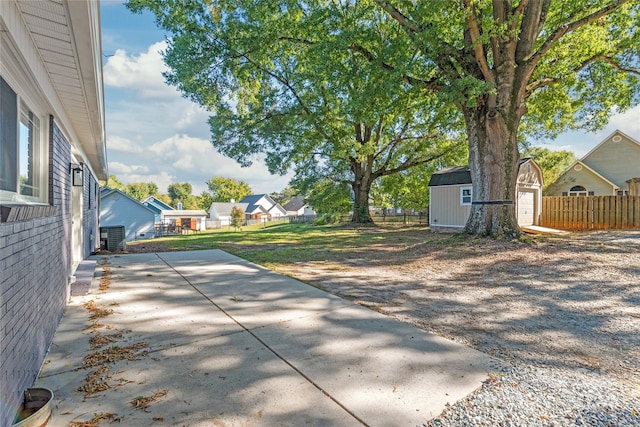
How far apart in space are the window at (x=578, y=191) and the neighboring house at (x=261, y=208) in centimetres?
3927

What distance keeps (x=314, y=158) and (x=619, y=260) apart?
1628 cm

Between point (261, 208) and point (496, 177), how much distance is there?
47.1 m

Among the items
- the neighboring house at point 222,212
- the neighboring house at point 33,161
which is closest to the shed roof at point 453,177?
the neighboring house at point 33,161

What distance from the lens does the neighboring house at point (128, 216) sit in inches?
1074

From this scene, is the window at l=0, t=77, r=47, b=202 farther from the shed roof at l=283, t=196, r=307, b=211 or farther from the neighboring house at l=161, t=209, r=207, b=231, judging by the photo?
the shed roof at l=283, t=196, r=307, b=211

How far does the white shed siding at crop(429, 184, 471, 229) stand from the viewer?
1540 cm

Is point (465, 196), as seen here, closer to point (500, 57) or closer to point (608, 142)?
point (500, 57)

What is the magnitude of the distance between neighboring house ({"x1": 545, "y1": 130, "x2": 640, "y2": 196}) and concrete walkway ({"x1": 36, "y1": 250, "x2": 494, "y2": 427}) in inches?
979

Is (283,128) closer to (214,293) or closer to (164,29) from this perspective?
(164,29)

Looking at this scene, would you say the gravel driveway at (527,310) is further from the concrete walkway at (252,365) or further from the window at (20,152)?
the window at (20,152)

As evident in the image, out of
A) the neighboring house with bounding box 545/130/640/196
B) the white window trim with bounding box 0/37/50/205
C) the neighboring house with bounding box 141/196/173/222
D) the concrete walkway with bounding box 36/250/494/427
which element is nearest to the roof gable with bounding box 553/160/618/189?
the neighboring house with bounding box 545/130/640/196

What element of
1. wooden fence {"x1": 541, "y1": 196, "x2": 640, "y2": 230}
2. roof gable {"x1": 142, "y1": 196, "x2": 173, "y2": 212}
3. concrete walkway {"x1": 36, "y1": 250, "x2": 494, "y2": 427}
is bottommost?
concrete walkway {"x1": 36, "y1": 250, "x2": 494, "y2": 427}

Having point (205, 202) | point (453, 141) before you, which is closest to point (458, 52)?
point (453, 141)

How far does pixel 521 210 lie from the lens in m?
15.6
